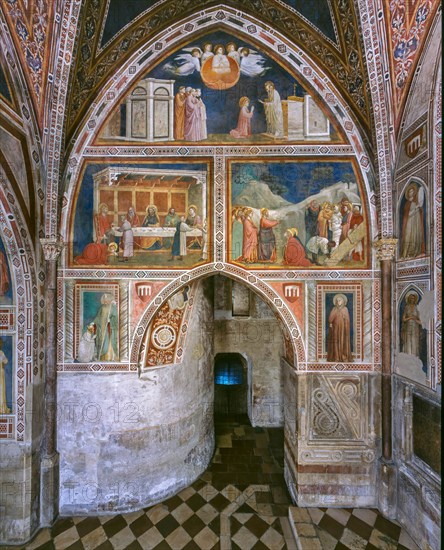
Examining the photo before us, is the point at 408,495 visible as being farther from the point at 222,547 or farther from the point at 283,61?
the point at 283,61

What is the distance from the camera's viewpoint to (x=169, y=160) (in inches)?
265

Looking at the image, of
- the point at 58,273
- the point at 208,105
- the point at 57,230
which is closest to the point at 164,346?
the point at 58,273

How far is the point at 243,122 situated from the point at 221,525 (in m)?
8.79

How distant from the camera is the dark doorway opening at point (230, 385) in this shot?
12.0 metres

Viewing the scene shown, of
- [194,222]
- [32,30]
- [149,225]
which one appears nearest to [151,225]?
[149,225]

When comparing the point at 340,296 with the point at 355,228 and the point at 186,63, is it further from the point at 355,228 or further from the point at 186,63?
the point at 186,63

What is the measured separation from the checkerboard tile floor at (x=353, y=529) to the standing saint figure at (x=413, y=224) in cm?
546

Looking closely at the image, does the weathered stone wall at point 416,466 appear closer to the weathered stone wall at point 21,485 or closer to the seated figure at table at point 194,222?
the seated figure at table at point 194,222

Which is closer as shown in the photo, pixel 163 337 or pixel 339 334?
pixel 339 334

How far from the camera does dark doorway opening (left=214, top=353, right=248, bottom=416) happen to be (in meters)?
12.0

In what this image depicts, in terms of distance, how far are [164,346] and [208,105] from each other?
19.0ft

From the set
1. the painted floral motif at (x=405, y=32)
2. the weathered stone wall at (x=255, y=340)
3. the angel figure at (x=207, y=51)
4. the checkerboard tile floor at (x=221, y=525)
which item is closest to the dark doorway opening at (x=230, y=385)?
the weathered stone wall at (x=255, y=340)

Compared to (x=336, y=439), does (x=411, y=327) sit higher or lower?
higher

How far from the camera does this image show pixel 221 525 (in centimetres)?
607
